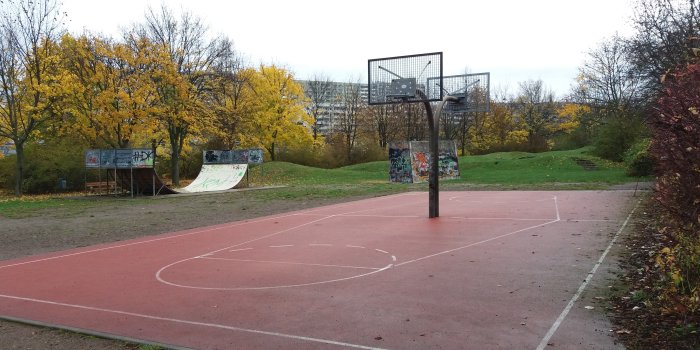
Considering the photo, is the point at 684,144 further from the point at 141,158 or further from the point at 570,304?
the point at 141,158

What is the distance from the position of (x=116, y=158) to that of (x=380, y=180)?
17764mm

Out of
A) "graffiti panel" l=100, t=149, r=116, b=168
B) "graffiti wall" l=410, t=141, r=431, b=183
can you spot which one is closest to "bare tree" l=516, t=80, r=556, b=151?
"graffiti wall" l=410, t=141, r=431, b=183

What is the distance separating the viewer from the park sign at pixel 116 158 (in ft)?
79.6

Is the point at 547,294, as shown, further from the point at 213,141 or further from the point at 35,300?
the point at 213,141

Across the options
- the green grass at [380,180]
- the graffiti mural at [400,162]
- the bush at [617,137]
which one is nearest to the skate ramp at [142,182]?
the green grass at [380,180]

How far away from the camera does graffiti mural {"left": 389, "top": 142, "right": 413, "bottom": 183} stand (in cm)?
3309

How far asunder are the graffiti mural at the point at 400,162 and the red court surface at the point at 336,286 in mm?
19947

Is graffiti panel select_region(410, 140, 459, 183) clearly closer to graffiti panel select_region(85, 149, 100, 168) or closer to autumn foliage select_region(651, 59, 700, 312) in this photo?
graffiti panel select_region(85, 149, 100, 168)

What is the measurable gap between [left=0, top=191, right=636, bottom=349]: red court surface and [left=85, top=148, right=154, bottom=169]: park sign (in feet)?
43.0

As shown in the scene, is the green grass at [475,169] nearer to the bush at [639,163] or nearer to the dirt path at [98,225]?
the bush at [639,163]

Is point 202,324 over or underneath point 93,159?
underneath

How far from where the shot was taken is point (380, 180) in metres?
36.3

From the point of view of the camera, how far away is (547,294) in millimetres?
6246

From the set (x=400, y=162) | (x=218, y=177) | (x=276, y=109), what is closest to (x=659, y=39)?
(x=400, y=162)
